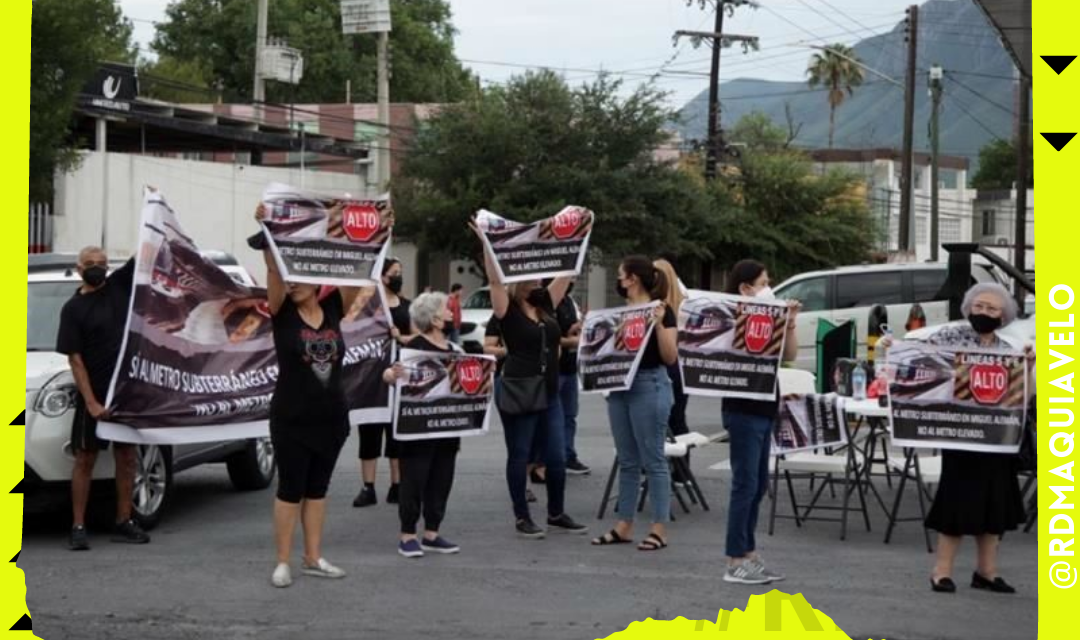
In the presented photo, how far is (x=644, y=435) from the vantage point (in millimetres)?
9789

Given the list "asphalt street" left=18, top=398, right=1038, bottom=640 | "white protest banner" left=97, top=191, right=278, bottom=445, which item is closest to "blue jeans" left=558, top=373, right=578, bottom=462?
"asphalt street" left=18, top=398, right=1038, bottom=640

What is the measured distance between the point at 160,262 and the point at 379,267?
5.40 feet

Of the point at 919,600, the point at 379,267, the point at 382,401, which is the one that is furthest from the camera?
the point at 382,401

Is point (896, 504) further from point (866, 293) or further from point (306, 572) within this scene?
point (866, 293)

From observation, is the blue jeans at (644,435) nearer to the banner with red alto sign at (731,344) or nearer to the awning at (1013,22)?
the banner with red alto sign at (731,344)

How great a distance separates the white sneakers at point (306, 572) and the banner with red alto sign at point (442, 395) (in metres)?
0.94

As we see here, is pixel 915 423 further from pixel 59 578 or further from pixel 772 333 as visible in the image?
pixel 59 578

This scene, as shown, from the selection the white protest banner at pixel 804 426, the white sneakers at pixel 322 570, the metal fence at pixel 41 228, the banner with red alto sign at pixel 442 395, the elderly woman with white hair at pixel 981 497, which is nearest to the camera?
the elderly woman with white hair at pixel 981 497

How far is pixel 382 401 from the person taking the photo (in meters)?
11.1

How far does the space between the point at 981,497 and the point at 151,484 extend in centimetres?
538

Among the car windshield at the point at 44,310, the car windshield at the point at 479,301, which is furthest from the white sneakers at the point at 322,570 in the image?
the car windshield at the point at 479,301

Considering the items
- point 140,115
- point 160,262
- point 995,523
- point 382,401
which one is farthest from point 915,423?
point 140,115

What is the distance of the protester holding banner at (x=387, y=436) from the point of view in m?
11.3

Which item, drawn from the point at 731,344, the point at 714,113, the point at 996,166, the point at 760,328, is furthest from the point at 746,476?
the point at 996,166
